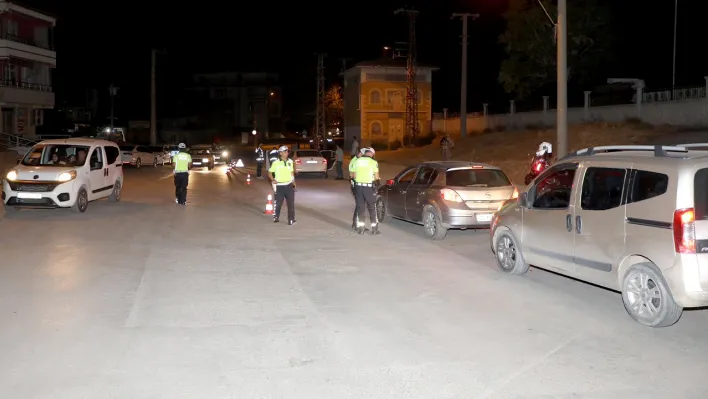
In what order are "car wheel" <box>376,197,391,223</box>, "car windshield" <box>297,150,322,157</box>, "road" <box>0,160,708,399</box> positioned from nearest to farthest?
"road" <box>0,160,708,399</box>
"car wheel" <box>376,197,391,223</box>
"car windshield" <box>297,150,322,157</box>

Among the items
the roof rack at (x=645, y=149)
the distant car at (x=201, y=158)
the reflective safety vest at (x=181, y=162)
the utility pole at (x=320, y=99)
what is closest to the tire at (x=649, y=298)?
the roof rack at (x=645, y=149)

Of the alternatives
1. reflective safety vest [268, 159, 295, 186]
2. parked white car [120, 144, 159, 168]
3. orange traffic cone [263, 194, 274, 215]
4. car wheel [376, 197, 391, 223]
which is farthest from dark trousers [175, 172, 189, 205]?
parked white car [120, 144, 159, 168]

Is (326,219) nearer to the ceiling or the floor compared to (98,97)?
nearer to the floor

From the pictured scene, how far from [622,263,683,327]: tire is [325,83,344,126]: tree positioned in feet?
275

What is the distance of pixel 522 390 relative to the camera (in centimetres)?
571

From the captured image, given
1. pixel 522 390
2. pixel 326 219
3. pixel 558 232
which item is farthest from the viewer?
pixel 326 219

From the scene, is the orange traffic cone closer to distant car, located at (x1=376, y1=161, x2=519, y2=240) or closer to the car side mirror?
distant car, located at (x1=376, y1=161, x2=519, y2=240)

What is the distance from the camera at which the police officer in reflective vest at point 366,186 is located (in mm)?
14664

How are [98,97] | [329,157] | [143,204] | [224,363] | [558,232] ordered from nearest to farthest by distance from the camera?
[224,363] < [558,232] < [143,204] < [329,157] < [98,97]

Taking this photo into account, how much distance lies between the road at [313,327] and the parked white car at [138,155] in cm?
3234

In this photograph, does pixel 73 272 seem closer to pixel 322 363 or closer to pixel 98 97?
pixel 322 363

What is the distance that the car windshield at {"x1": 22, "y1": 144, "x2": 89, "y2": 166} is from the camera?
18544 mm

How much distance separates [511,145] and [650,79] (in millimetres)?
18149

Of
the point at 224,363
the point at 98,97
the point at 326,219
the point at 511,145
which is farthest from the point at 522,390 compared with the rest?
the point at 98,97
